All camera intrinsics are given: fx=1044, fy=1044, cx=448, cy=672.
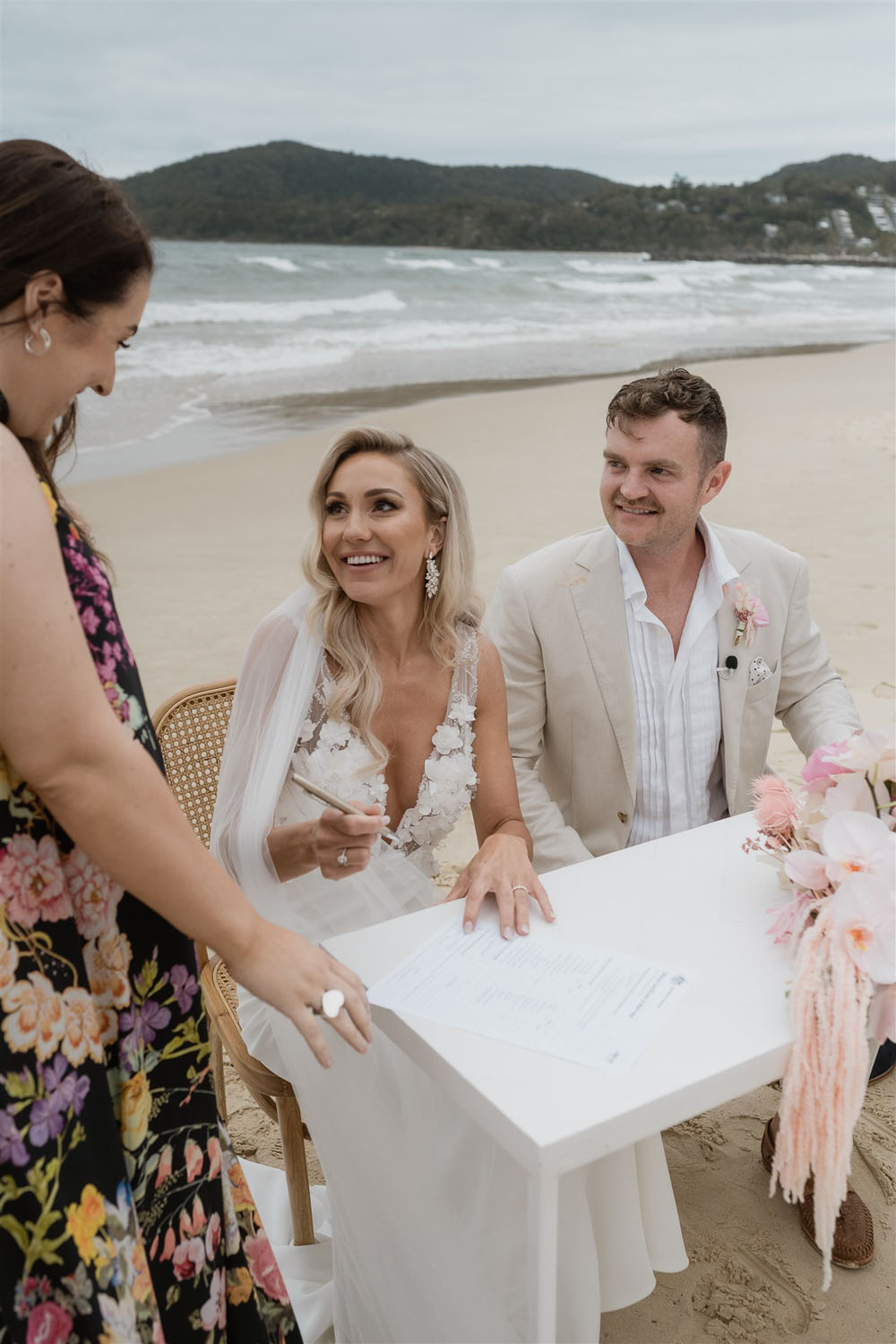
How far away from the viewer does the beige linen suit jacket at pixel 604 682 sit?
296cm

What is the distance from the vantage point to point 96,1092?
54.3 inches

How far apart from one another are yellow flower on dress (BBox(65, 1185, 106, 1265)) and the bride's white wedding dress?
72cm

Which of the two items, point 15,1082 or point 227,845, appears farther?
point 227,845

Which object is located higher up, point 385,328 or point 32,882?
point 385,328

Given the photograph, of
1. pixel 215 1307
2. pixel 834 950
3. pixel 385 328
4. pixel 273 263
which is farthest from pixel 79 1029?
pixel 273 263

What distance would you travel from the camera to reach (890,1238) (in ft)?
8.18

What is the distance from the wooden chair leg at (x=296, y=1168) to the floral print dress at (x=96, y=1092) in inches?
26.0

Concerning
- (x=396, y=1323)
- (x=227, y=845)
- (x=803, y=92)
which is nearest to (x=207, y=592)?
(x=227, y=845)

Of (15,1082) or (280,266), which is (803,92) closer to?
(280,266)

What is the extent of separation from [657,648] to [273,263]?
28692 mm

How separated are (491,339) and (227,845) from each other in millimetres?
19649

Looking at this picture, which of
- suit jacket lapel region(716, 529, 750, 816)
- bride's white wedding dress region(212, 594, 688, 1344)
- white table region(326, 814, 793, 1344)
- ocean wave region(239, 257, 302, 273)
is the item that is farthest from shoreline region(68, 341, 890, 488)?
ocean wave region(239, 257, 302, 273)

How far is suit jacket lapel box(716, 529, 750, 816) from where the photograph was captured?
296cm

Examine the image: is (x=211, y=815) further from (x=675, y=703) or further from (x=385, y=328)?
(x=385, y=328)
